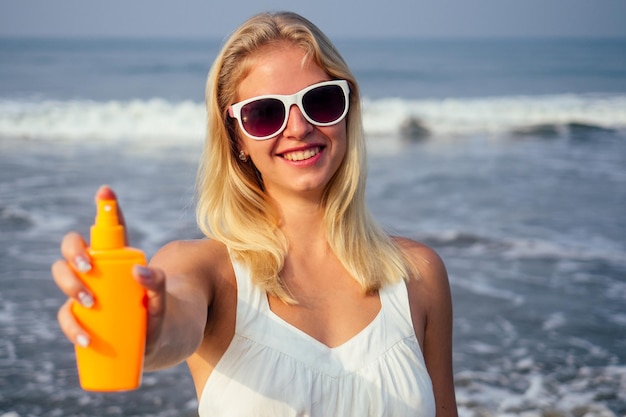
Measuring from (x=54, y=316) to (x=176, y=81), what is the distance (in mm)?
26164

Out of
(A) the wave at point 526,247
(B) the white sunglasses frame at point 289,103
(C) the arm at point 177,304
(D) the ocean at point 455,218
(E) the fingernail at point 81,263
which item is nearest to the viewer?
(E) the fingernail at point 81,263

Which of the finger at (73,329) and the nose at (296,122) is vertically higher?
the nose at (296,122)

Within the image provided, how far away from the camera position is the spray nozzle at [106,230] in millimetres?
1505

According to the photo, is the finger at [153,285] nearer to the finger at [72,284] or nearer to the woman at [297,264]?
the finger at [72,284]

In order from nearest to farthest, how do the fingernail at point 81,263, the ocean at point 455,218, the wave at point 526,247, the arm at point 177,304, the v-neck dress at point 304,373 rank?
the fingernail at point 81,263 → the arm at point 177,304 → the v-neck dress at point 304,373 → the ocean at point 455,218 → the wave at point 526,247

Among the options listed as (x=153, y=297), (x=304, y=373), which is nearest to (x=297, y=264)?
(x=304, y=373)

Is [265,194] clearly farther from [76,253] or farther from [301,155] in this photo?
[76,253]

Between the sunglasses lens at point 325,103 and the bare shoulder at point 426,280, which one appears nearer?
the sunglasses lens at point 325,103

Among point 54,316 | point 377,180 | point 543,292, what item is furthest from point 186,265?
point 377,180

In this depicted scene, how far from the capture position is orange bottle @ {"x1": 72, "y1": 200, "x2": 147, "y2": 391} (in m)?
1.50


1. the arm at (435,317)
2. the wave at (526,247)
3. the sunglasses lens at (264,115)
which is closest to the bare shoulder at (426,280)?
the arm at (435,317)

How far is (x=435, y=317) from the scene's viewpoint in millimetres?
2818

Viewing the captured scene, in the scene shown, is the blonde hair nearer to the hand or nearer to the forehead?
the forehead

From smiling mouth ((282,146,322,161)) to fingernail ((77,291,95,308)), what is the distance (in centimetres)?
125
